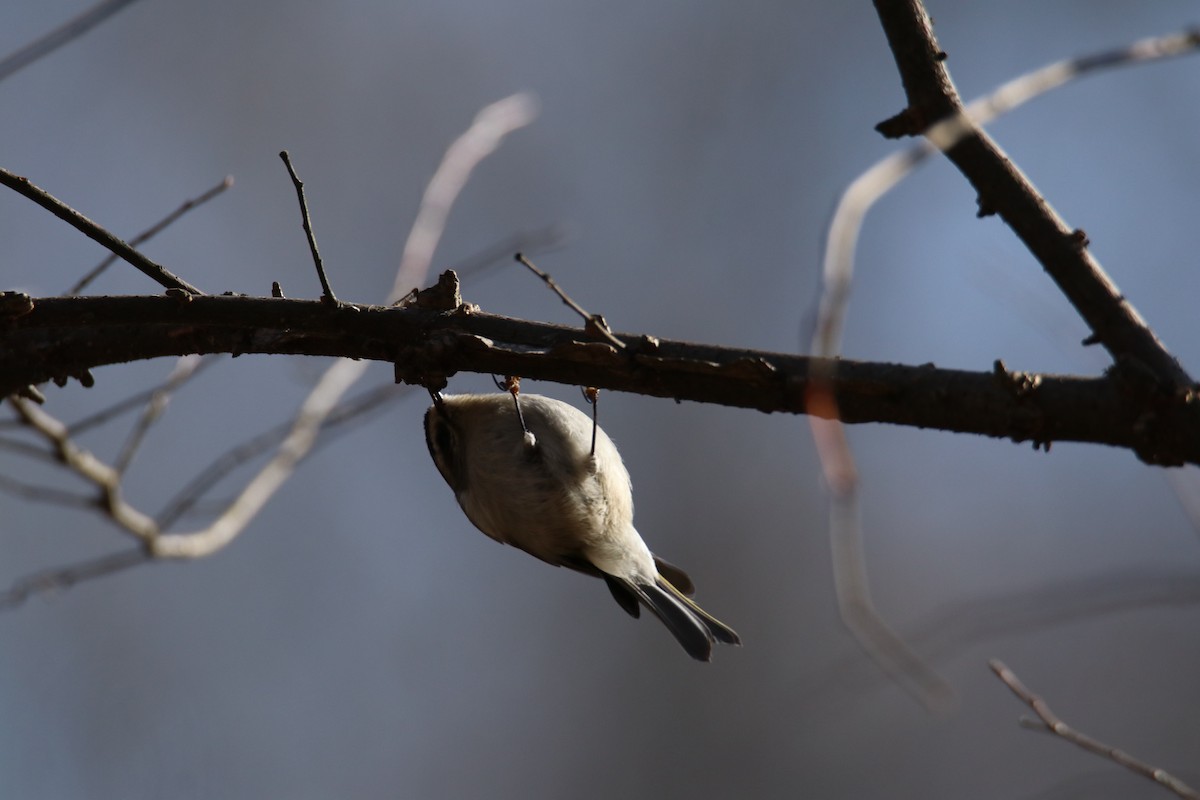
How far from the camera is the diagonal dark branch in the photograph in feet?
2.83

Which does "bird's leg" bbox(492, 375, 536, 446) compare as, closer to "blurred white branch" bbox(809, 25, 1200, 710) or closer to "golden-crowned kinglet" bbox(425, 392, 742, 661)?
"golden-crowned kinglet" bbox(425, 392, 742, 661)

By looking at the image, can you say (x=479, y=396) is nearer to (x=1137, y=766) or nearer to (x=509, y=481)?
(x=509, y=481)

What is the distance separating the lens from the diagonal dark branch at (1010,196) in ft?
2.83

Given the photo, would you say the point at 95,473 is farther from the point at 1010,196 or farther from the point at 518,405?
the point at 1010,196

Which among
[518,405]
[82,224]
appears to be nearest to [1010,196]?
[82,224]

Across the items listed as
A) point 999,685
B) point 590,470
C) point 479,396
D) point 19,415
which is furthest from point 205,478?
point 999,685

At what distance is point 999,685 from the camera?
4332 millimetres

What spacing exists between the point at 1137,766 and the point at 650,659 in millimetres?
3929

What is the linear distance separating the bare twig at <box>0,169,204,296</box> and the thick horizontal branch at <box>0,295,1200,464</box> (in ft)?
0.12

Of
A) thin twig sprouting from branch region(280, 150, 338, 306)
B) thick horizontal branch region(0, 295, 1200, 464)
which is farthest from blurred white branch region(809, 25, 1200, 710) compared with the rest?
thin twig sprouting from branch region(280, 150, 338, 306)

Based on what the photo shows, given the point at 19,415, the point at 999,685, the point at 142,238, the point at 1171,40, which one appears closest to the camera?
the point at 1171,40

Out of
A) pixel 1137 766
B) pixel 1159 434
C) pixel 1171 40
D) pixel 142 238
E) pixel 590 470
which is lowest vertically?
pixel 1137 766

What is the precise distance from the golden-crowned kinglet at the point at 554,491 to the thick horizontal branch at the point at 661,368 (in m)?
0.77

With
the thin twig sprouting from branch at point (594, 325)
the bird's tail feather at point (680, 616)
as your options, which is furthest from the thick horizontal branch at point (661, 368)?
the bird's tail feather at point (680, 616)
